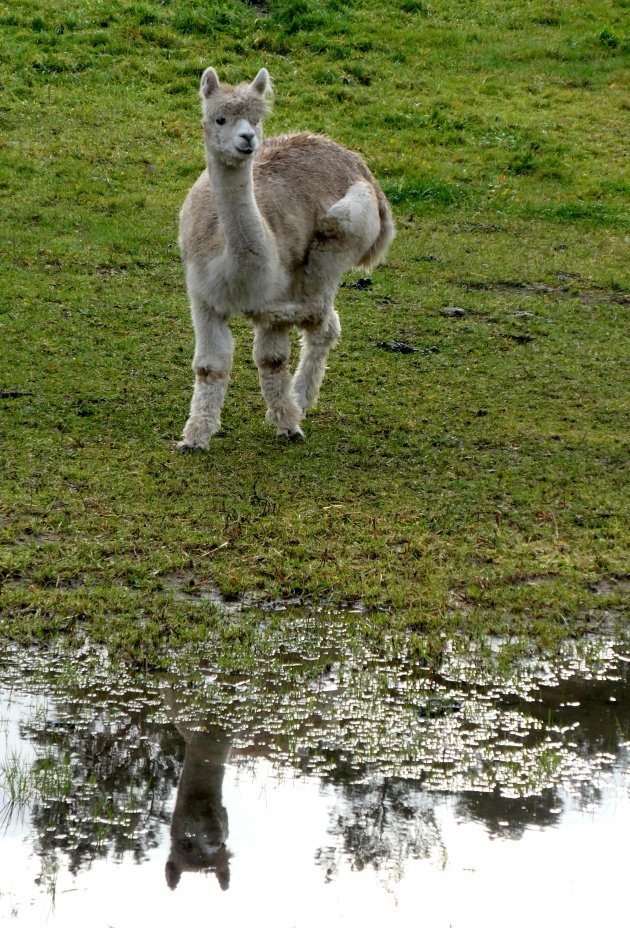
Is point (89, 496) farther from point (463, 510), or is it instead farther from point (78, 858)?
point (78, 858)

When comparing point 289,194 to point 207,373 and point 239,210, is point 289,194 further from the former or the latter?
point 207,373

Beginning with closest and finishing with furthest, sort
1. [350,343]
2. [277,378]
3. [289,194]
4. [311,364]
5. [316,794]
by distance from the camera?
[316,794], [277,378], [289,194], [311,364], [350,343]

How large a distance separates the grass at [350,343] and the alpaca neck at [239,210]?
1172 millimetres

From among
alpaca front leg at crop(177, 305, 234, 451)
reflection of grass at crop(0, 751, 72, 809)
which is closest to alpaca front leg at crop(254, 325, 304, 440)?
alpaca front leg at crop(177, 305, 234, 451)

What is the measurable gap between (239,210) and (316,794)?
3838 mm

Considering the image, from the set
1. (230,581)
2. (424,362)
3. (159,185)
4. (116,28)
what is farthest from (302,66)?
(230,581)

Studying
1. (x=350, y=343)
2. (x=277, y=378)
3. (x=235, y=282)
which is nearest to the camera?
(x=235, y=282)

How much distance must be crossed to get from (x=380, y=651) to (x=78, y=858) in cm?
175

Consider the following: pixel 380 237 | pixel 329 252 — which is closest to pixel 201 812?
pixel 329 252

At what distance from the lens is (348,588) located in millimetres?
5348

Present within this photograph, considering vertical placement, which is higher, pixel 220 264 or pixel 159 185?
pixel 159 185

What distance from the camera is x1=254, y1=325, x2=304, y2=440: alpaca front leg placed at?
7.32 meters

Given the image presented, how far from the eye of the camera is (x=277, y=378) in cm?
736

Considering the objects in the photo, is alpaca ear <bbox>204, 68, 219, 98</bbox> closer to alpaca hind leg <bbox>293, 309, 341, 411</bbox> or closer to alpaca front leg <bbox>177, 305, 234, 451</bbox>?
alpaca front leg <bbox>177, 305, 234, 451</bbox>
